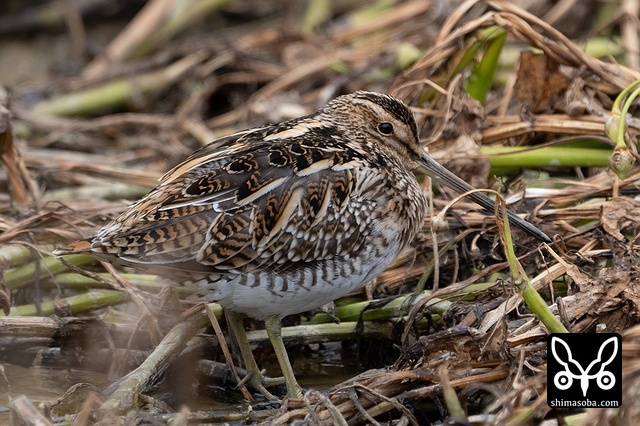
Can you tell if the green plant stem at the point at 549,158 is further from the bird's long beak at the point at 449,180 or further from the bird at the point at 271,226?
the bird at the point at 271,226

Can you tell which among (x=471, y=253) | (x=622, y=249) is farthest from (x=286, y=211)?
(x=622, y=249)

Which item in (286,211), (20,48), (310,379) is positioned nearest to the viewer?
(286,211)

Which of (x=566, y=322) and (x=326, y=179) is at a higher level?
(x=326, y=179)

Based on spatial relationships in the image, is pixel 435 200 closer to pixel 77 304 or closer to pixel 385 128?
pixel 385 128

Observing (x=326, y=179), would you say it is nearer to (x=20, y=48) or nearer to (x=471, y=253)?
(x=471, y=253)

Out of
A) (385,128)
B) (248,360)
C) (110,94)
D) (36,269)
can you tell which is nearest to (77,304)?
(36,269)

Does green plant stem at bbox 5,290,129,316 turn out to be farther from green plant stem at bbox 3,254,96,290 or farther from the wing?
the wing
